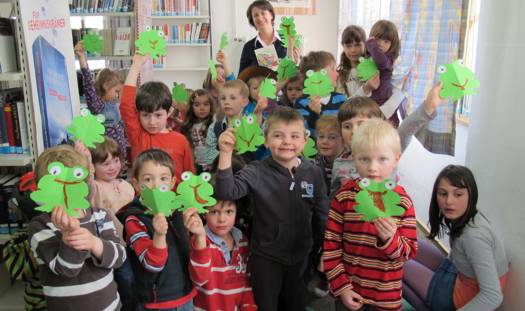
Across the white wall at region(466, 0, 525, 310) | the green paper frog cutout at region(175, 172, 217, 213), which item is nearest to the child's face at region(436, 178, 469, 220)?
the white wall at region(466, 0, 525, 310)

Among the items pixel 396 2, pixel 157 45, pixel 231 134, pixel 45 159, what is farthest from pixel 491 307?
pixel 396 2

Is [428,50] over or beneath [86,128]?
over

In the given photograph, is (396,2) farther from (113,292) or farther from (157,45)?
(113,292)

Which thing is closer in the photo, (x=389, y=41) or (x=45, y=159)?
(x=45, y=159)

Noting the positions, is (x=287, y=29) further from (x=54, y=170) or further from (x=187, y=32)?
(x=187, y=32)

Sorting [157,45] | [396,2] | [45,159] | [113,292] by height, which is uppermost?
[396,2]

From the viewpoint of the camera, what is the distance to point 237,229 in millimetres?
1986

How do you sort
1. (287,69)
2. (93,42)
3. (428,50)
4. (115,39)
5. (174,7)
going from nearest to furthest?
(428,50), (287,69), (93,42), (115,39), (174,7)

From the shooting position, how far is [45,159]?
5.02ft

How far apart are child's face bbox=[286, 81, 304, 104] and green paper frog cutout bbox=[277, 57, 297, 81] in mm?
55

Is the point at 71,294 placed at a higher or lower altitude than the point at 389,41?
lower

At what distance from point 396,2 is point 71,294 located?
2829 mm

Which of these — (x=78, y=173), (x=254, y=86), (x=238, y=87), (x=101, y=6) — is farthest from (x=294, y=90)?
(x=101, y=6)

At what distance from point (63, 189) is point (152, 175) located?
472 mm
